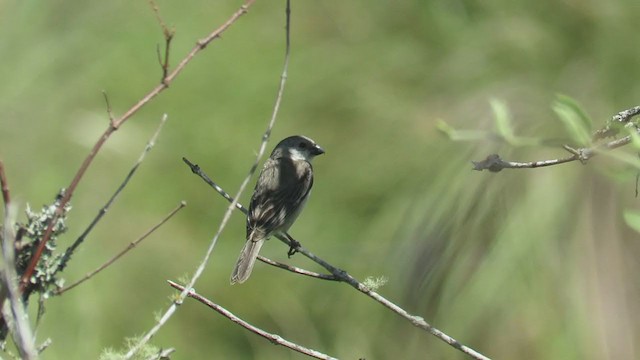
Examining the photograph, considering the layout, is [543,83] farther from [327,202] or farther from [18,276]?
[18,276]

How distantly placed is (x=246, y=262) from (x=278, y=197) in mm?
283

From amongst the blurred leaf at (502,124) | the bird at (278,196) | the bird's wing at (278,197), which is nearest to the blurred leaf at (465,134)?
the blurred leaf at (502,124)

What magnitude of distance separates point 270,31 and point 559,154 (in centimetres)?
139

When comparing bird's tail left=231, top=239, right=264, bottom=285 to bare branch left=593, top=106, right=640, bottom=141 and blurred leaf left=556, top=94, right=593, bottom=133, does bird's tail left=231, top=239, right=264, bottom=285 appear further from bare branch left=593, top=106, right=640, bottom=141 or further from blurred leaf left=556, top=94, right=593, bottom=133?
blurred leaf left=556, top=94, right=593, bottom=133

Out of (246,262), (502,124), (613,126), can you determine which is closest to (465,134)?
(502,124)

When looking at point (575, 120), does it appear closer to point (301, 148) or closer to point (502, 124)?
point (502, 124)

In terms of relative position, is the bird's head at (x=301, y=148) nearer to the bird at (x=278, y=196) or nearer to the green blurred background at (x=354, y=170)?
the bird at (x=278, y=196)

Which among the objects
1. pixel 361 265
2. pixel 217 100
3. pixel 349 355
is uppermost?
pixel 217 100

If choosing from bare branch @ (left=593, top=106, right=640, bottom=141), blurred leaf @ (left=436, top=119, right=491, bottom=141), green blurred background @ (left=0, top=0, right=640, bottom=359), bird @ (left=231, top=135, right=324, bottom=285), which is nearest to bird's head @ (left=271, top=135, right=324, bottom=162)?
bird @ (left=231, top=135, right=324, bottom=285)

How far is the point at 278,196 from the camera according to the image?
2.87 meters

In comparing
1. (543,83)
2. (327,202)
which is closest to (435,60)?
(543,83)

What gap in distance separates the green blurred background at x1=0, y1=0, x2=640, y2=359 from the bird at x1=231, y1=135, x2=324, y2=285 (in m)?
0.40

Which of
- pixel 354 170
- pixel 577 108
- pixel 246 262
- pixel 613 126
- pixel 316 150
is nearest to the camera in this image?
pixel 577 108

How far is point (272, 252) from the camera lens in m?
3.50
